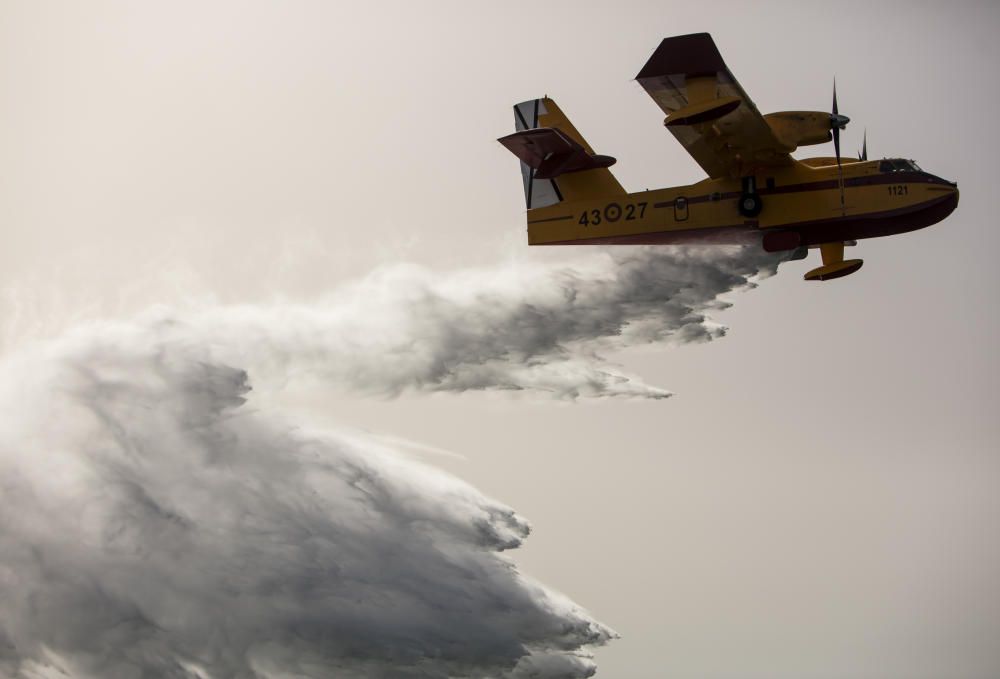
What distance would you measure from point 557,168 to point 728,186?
3605mm

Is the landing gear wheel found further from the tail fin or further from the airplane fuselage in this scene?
the tail fin

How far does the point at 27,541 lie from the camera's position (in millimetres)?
31500

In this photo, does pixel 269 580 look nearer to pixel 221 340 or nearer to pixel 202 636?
pixel 202 636

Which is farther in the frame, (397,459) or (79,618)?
(397,459)

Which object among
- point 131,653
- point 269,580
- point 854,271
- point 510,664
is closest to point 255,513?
point 269,580

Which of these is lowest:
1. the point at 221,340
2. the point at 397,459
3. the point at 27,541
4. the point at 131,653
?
the point at 131,653

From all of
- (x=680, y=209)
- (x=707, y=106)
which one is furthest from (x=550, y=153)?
(x=707, y=106)

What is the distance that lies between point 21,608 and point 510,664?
994 cm

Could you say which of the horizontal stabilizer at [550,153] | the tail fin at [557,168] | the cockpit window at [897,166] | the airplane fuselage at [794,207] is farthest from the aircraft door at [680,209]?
the cockpit window at [897,166]

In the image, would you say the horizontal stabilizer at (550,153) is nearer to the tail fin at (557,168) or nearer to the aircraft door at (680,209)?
the tail fin at (557,168)

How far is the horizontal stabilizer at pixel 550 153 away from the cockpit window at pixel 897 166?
5.36 meters

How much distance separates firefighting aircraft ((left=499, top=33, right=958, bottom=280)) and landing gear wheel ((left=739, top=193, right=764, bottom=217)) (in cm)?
2

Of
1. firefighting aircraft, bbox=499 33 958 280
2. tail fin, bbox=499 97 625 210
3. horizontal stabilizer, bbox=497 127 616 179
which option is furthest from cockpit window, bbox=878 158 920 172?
horizontal stabilizer, bbox=497 127 616 179

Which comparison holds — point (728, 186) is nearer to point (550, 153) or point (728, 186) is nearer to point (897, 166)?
point (897, 166)
